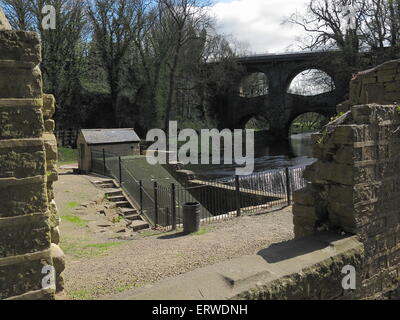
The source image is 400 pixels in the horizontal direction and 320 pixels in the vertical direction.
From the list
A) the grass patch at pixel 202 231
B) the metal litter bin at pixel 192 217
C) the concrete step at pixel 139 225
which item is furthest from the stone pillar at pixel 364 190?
the concrete step at pixel 139 225

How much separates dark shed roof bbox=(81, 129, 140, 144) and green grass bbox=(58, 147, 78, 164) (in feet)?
22.3

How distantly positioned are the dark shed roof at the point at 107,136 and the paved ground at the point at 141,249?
5.73m

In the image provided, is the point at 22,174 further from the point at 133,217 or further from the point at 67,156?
the point at 67,156

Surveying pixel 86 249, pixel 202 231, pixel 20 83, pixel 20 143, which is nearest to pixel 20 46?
pixel 20 83

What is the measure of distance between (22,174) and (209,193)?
36.4 ft

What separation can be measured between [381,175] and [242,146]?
28.7 meters

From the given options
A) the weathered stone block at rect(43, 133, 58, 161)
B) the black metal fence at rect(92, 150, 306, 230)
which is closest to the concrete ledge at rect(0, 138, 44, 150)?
the weathered stone block at rect(43, 133, 58, 161)

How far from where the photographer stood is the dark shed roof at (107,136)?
1590 cm

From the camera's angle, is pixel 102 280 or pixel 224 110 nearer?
pixel 102 280

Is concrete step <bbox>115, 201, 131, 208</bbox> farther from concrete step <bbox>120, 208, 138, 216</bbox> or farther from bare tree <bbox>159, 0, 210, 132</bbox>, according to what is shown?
bare tree <bbox>159, 0, 210, 132</bbox>
